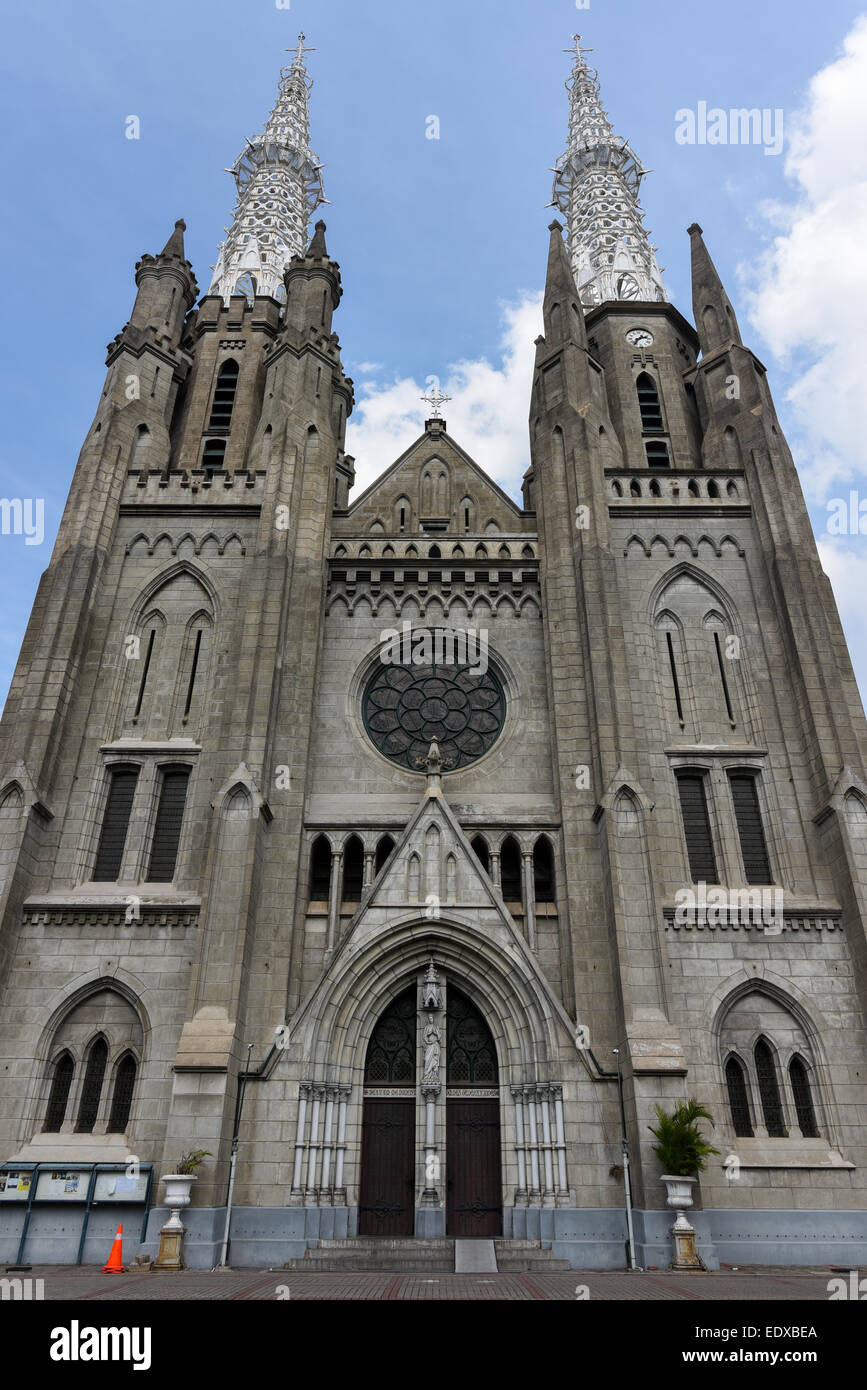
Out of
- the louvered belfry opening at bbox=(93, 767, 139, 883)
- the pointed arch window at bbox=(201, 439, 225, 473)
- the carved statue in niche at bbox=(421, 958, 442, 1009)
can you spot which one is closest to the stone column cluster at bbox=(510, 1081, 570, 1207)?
the carved statue in niche at bbox=(421, 958, 442, 1009)

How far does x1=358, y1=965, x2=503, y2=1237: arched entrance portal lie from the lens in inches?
693

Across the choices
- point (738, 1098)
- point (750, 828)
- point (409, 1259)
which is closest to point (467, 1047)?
point (409, 1259)

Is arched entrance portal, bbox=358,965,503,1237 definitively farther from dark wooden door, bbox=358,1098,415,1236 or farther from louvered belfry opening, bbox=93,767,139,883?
louvered belfry opening, bbox=93,767,139,883

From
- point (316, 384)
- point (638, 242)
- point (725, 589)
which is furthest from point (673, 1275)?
point (638, 242)

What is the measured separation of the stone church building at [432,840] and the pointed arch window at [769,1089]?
0.10m

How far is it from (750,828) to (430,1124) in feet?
33.4

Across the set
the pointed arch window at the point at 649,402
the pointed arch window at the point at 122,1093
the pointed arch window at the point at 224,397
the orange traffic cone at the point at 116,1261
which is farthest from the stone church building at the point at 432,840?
the pointed arch window at the point at 224,397

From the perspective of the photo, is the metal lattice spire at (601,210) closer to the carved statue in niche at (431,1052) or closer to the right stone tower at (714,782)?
the right stone tower at (714,782)

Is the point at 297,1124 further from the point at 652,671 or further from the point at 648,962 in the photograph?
the point at 652,671

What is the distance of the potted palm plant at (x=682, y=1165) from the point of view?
1538 cm

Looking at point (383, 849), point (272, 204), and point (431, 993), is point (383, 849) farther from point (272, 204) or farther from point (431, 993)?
point (272, 204)

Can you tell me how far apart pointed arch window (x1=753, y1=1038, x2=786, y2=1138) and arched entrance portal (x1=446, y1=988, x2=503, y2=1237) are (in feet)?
18.2

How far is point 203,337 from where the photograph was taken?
32938 mm
